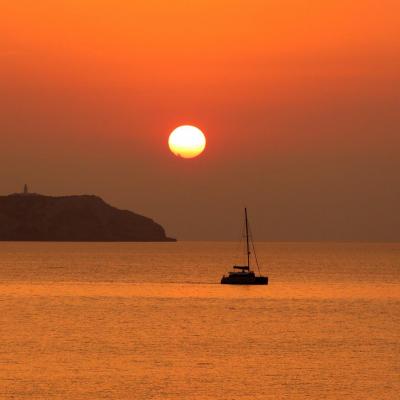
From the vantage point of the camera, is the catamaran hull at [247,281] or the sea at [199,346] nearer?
the sea at [199,346]

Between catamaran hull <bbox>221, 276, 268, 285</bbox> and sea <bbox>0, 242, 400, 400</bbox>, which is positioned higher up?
catamaran hull <bbox>221, 276, 268, 285</bbox>

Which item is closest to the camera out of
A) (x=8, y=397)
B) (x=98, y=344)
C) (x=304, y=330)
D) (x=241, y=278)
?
(x=8, y=397)

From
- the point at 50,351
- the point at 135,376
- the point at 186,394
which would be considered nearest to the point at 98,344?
the point at 50,351

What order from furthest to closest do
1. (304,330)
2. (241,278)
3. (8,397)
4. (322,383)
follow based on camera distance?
(241,278) → (304,330) → (322,383) → (8,397)

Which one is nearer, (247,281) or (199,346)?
(199,346)

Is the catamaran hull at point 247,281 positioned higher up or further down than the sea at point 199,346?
higher up

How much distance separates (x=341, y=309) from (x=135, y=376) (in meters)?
59.5

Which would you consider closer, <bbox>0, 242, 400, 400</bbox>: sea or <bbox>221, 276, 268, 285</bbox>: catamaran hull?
<bbox>0, 242, 400, 400</bbox>: sea

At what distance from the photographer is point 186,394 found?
55.9 metres

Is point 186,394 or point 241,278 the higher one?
point 241,278

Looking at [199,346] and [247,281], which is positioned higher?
[247,281]

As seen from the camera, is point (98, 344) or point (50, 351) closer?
point (50, 351)

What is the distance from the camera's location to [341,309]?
385 feet

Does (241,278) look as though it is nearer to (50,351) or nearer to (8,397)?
(50,351)
